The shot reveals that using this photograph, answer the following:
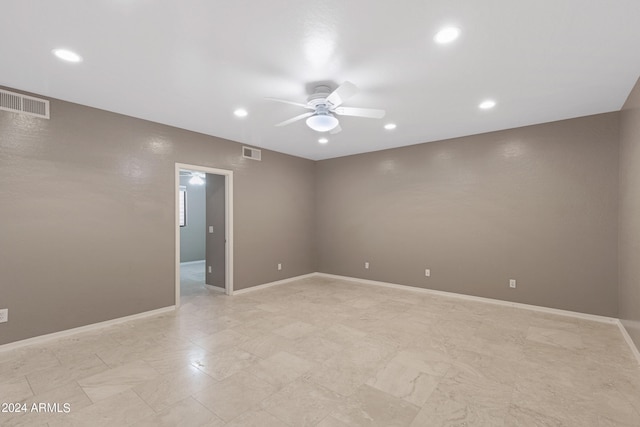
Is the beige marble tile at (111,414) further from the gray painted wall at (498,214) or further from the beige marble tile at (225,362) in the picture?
the gray painted wall at (498,214)

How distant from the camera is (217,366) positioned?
2.58m

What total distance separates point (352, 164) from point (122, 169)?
4123 millimetres

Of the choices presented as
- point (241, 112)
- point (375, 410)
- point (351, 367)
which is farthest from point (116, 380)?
point (241, 112)

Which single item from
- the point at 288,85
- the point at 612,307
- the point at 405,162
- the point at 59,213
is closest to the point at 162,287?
the point at 59,213

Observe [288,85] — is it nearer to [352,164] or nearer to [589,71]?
[589,71]

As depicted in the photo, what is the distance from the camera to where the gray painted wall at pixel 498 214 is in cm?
376

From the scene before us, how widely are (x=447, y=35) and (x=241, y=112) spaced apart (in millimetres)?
2516

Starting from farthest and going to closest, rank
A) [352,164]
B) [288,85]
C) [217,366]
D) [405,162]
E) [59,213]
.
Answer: [352,164], [405,162], [59,213], [288,85], [217,366]

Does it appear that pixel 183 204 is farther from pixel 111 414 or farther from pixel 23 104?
pixel 111 414

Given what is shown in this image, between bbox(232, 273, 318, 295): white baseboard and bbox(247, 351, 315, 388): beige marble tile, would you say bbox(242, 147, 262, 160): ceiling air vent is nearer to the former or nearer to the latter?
bbox(232, 273, 318, 295): white baseboard

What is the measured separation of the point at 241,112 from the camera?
12.1 ft

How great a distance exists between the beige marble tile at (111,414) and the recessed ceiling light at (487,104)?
4341mm

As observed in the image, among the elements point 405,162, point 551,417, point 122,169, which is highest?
point 405,162

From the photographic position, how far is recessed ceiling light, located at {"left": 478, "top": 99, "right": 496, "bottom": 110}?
10.9 feet
